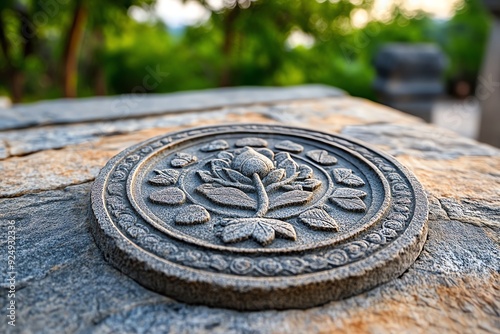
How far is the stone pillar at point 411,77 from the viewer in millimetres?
4414

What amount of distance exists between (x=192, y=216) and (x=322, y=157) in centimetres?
67

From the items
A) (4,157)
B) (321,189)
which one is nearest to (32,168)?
(4,157)

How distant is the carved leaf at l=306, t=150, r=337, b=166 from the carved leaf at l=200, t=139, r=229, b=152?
361 mm

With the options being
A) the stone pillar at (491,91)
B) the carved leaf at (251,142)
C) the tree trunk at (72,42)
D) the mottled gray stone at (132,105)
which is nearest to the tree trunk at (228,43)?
the tree trunk at (72,42)

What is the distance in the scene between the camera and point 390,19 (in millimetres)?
6473

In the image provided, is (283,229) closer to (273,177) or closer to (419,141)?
(273,177)

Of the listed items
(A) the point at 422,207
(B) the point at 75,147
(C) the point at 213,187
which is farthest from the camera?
(B) the point at 75,147

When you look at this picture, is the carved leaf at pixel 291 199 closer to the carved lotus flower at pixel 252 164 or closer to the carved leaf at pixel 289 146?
the carved lotus flower at pixel 252 164

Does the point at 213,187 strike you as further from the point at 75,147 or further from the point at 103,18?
the point at 103,18

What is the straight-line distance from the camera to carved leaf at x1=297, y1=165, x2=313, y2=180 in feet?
5.08

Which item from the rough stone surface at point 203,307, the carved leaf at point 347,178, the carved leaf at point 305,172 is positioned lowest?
the rough stone surface at point 203,307

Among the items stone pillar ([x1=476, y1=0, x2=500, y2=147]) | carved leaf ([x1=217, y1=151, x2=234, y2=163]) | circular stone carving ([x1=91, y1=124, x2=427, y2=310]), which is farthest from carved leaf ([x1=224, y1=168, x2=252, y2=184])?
stone pillar ([x1=476, y1=0, x2=500, y2=147])

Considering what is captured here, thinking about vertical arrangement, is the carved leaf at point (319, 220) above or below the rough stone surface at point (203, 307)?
above

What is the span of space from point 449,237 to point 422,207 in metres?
0.13
